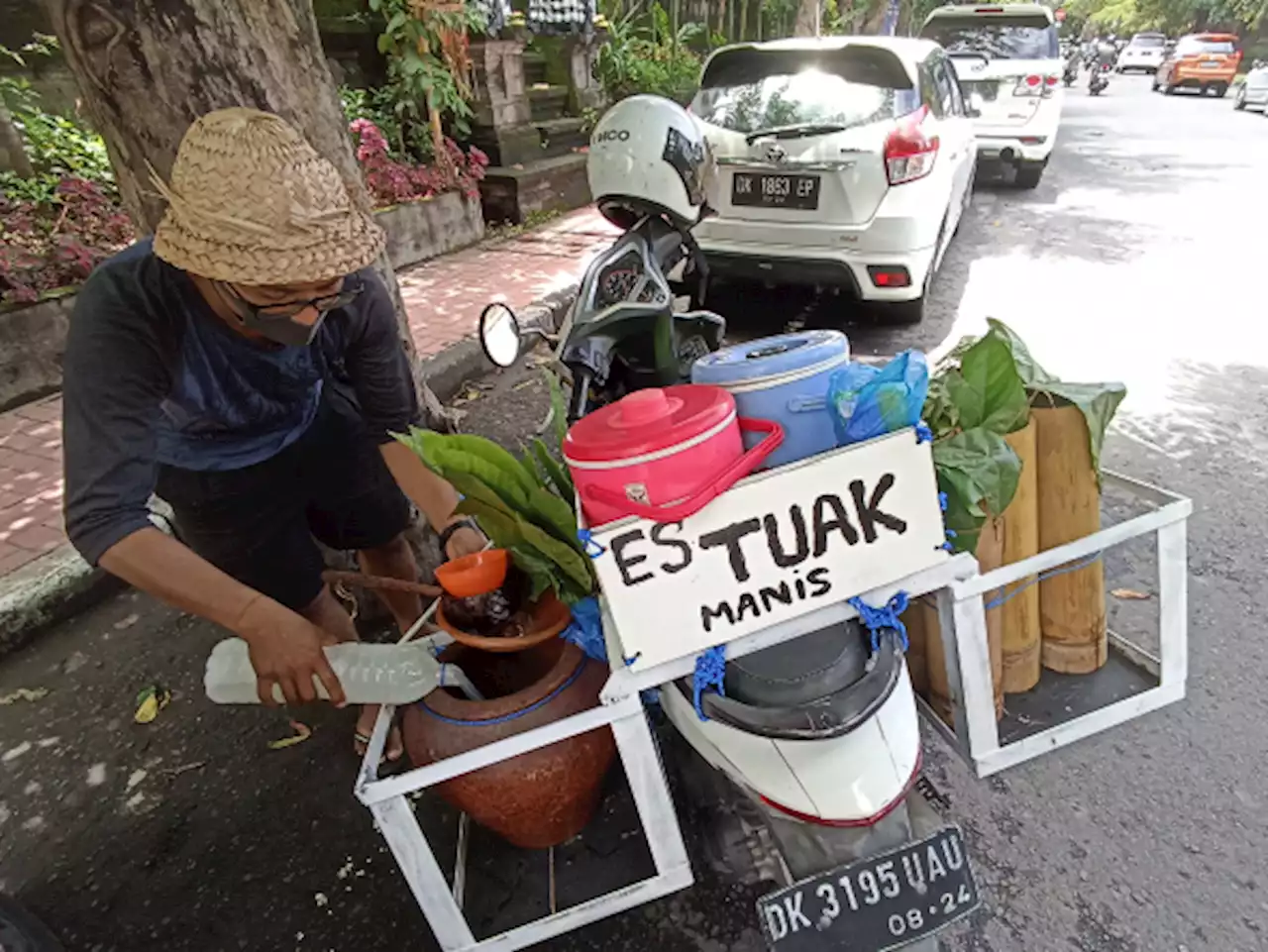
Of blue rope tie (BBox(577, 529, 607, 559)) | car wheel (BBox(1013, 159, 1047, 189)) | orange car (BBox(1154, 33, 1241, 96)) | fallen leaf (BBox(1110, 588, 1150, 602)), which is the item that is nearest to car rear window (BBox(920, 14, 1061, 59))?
car wheel (BBox(1013, 159, 1047, 189))

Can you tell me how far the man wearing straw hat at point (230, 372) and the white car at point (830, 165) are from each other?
10.6 feet

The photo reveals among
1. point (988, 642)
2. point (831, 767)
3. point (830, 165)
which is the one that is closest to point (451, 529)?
point (831, 767)

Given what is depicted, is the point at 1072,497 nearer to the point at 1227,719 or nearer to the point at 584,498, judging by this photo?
the point at 1227,719

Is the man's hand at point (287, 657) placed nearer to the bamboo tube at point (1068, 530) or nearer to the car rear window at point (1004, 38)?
the bamboo tube at point (1068, 530)

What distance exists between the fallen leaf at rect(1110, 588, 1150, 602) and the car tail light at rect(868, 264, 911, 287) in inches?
94.8

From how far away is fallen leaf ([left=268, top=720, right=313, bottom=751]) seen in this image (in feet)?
7.63

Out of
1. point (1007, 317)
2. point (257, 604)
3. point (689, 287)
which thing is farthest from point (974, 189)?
point (257, 604)

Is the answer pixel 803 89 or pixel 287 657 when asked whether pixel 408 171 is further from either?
pixel 287 657

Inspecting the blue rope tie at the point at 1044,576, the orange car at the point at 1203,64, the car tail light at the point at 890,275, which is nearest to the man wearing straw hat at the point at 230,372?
the blue rope tie at the point at 1044,576

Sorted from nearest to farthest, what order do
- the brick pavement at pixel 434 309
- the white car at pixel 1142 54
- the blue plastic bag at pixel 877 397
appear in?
the blue plastic bag at pixel 877 397 → the brick pavement at pixel 434 309 → the white car at pixel 1142 54

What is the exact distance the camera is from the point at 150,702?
251 cm

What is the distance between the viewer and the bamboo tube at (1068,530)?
1.67 m

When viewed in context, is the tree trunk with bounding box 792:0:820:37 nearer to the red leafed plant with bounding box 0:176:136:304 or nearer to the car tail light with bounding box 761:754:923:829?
the red leafed plant with bounding box 0:176:136:304

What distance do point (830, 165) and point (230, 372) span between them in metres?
3.64
